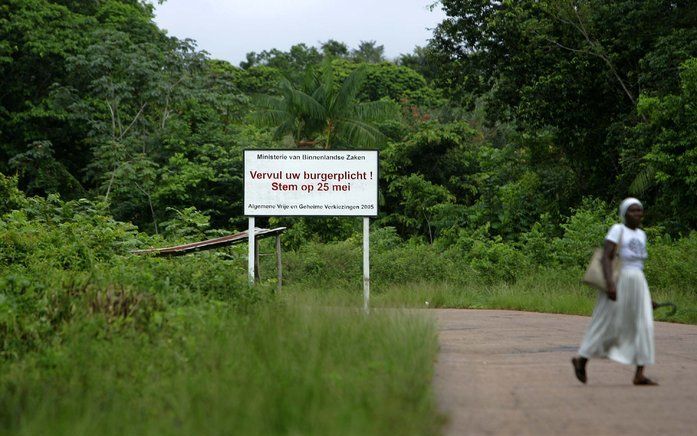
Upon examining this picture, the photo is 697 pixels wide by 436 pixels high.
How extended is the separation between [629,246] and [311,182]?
891cm

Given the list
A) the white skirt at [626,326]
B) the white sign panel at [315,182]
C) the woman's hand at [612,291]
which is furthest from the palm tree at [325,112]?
the woman's hand at [612,291]

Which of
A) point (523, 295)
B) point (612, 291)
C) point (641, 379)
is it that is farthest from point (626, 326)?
point (523, 295)

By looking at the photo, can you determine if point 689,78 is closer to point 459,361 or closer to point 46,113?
point 459,361

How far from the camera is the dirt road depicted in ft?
23.4

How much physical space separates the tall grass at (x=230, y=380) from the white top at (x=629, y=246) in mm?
1972

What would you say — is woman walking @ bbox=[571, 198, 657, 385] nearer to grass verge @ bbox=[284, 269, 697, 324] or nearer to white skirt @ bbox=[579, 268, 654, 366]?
white skirt @ bbox=[579, 268, 654, 366]

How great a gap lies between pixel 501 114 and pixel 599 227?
27.0 feet

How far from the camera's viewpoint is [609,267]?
29.1 ft

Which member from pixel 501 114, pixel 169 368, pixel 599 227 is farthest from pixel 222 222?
pixel 169 368

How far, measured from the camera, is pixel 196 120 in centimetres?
4941

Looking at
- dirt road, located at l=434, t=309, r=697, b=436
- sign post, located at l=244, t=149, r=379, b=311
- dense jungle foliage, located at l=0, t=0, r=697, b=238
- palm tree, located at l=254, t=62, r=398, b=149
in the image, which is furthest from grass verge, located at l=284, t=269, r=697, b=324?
palm tree, located at l=254, t=62, r=398, b=149

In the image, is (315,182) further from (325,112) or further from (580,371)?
(325,112)

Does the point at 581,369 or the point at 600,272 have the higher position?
the point at 600,272

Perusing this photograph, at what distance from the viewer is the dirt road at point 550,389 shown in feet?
23.4
